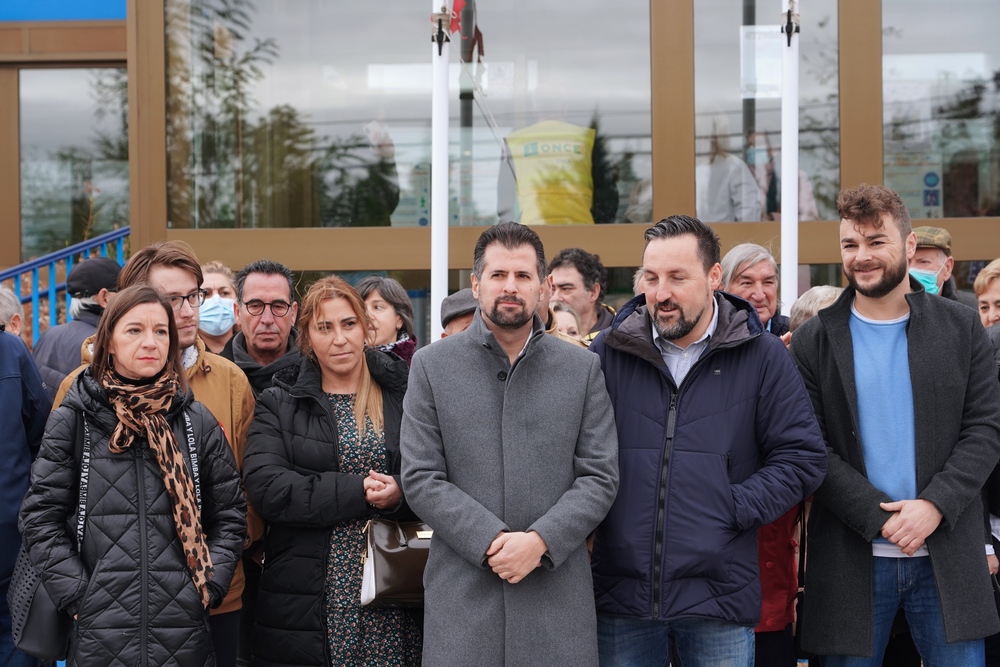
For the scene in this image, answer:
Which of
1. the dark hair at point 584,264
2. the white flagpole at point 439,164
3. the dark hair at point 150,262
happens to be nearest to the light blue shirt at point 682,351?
the dark hair at point 150,262

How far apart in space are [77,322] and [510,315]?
9.51 feet

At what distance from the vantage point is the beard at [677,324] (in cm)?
313

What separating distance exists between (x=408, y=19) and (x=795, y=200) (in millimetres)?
2887

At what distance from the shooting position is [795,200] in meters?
5.78

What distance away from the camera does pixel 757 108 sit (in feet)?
21.7

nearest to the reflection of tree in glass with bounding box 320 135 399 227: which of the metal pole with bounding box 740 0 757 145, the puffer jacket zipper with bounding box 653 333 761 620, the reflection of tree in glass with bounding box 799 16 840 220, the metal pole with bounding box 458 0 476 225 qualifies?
the metal pole with bounding box 458 0 476 225

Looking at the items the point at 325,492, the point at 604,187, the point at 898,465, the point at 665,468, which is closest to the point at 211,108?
the point at 604,187

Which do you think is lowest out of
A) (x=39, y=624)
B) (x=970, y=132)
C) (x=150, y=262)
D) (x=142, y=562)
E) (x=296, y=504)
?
(x=39, y=624)

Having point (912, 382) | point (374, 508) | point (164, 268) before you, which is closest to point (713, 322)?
point (912, 382)

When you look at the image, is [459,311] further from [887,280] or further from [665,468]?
[887,280]

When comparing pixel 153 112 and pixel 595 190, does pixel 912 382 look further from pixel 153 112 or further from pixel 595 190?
pixel 153 112

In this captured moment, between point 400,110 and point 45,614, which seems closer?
point 45,614

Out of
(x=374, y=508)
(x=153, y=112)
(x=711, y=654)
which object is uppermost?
(x=153, y=112)

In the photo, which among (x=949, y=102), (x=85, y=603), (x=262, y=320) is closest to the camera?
(x=85, y=603)
